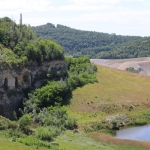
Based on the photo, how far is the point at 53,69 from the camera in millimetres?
73188

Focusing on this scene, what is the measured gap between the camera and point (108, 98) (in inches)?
2756

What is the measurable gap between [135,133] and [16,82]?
899 inches

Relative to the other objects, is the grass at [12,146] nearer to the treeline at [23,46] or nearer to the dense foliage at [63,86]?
the dense foliage at [63,86]

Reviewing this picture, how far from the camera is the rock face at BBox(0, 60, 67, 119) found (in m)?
59.5

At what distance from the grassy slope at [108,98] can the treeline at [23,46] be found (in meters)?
9.75

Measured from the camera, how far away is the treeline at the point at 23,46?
65.8 m

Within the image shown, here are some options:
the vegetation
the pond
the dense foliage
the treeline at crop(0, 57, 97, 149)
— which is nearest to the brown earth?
the vegetation

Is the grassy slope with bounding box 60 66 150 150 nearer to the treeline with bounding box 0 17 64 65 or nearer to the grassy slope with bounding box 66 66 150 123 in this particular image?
the grassy slope with bounding box 66 66 150 123

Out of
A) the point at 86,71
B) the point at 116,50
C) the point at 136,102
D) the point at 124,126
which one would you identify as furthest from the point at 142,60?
the point at 124,126

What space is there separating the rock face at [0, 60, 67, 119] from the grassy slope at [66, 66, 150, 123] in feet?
26.4

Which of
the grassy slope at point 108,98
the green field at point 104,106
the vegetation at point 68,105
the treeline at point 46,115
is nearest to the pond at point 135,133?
the vegetation at point 68,105

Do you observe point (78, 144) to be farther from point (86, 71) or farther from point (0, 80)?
point (86, 71)

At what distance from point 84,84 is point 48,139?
107ft

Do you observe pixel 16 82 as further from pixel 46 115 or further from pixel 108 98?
pixel 108 98
